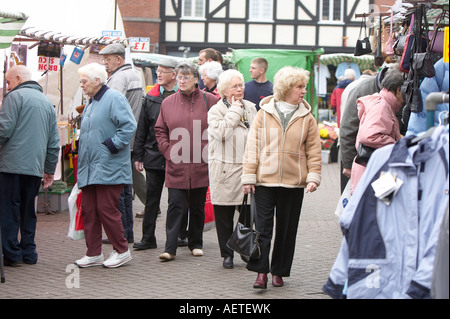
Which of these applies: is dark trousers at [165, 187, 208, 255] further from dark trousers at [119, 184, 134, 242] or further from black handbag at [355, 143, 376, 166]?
black handbag at [355, 143, 376, 166]

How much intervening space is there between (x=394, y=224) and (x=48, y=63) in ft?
27.0

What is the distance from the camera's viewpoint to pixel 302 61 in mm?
22719

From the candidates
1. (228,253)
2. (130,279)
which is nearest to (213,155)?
(228,253)

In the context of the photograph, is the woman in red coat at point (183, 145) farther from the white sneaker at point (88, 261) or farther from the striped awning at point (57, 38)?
the striped awning at point (57, 38)

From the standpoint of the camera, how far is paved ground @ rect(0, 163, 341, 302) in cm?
640

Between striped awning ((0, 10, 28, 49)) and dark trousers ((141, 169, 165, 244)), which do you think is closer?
striped awning ((0, 10, 28, 49))

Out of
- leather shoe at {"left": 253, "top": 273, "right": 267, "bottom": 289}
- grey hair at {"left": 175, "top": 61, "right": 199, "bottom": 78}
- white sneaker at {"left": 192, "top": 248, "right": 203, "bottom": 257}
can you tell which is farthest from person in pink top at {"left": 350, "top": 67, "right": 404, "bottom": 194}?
white sneaker at {"left": 192, "top": 248, "right": 203, "bottom": 257}

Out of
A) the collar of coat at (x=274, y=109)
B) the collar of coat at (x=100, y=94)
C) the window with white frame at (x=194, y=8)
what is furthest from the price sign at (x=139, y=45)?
the collar of coat at (x=274, y=109)

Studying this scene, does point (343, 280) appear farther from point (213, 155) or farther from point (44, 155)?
point (44, 155)

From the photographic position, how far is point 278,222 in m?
6.59

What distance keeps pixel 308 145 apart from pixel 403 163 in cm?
228

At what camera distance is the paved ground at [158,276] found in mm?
6398

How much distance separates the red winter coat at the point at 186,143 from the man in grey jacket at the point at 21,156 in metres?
1.18

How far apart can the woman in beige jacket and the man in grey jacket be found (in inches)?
86.1
